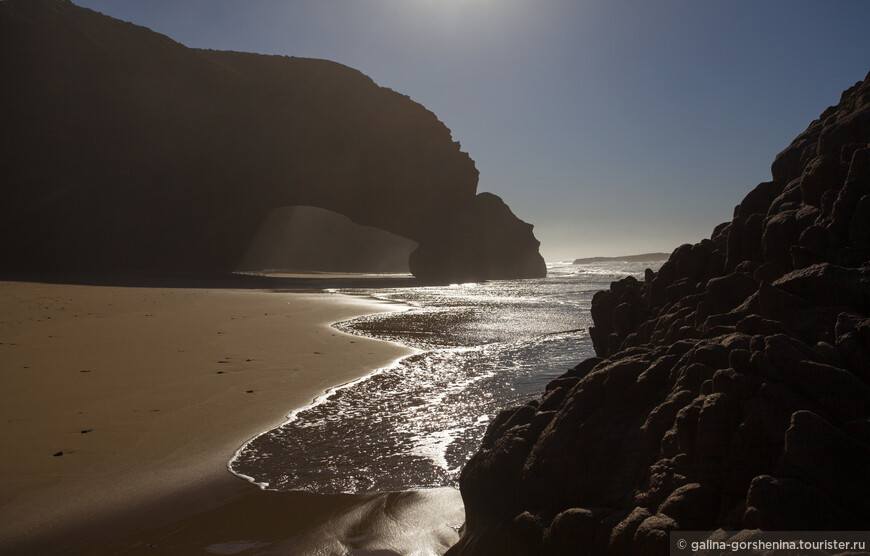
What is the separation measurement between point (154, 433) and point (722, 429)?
5.20m

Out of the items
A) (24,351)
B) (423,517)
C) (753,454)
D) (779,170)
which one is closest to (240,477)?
(423,517)

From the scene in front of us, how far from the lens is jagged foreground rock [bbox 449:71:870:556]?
2.33 m

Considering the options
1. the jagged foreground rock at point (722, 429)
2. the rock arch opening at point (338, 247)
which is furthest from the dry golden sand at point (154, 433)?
the rock arch opening at point (338, 247)

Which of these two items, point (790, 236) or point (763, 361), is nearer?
point (763, 361)

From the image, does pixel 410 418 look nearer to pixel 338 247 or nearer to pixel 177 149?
pixel 177 149

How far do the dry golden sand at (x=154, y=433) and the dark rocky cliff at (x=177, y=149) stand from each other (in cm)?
4151

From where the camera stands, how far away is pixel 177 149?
50656 millimetres

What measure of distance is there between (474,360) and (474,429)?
397cm

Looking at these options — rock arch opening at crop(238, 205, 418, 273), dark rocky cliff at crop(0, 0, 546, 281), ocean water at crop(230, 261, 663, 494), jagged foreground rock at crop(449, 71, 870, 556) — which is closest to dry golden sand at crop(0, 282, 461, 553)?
ocean water at crop(230, 261, 663, 494)

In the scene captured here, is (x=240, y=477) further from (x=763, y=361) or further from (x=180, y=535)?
(x=763, y=361)

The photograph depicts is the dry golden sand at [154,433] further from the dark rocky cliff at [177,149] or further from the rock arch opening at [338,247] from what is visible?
the rock arch opening at [338,247]

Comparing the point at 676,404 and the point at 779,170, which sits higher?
the point at 779,170

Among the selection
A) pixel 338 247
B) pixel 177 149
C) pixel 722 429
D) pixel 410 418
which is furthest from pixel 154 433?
pixel 338 247

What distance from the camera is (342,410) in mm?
6543
